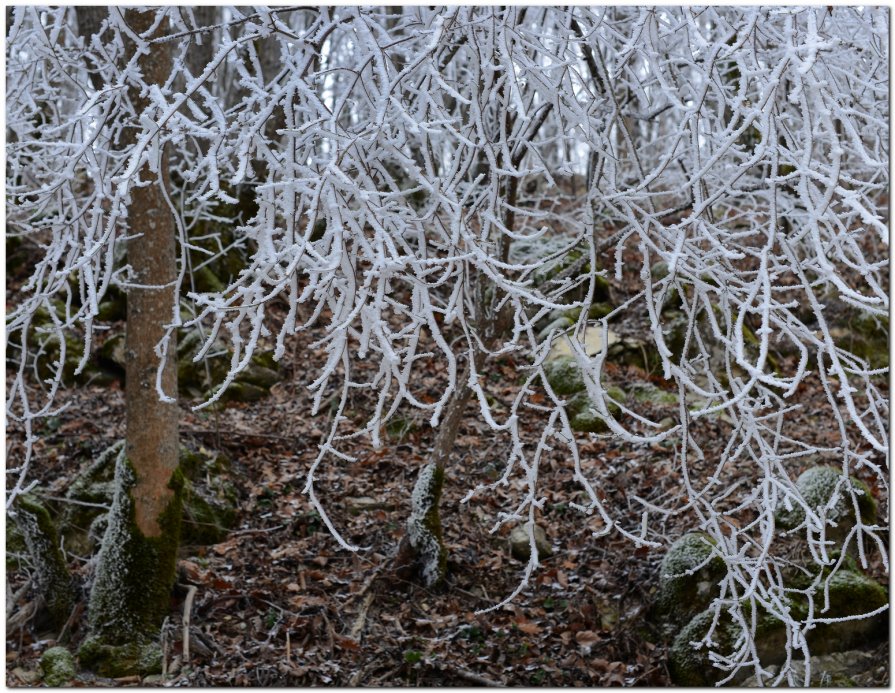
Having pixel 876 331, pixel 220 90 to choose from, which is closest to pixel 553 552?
pixel 876 331

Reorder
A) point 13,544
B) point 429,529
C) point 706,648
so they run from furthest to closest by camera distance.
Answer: point 13,544, point 429,529, point 706,648

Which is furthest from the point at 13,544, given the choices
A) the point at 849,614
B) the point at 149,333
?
the point at 849,614

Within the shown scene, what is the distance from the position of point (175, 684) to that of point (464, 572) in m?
1.49

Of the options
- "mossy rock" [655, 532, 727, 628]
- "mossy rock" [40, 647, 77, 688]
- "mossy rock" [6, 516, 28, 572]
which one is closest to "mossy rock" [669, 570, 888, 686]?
"mossy rock" [655, 532, 727, 628]

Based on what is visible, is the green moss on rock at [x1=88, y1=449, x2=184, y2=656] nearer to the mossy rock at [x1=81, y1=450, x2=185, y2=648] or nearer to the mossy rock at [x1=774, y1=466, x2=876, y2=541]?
the mossy rock at [x1=81, y1=450, x2=185, y2=648]

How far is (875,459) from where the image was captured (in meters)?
5.04

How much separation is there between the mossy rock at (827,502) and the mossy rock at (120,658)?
3180 millimetres

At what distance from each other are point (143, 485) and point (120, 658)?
0.77 meters

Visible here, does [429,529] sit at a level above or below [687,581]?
above

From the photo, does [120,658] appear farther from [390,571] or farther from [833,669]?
[833,669]

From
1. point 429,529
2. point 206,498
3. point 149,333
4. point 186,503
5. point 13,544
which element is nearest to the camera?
point 149,333

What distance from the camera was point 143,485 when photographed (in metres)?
3.76

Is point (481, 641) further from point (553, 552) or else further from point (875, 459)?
point (875, 459)

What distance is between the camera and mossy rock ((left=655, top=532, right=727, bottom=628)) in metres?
3.95
